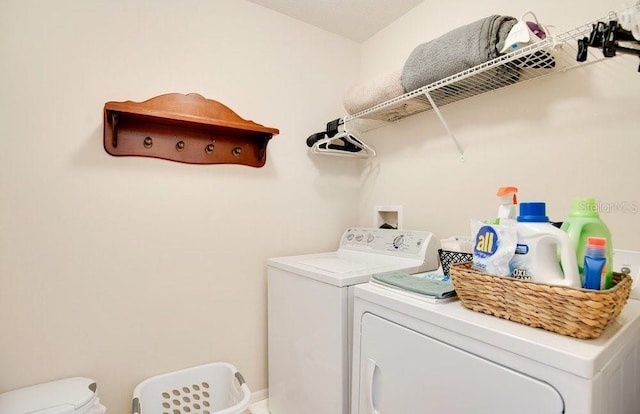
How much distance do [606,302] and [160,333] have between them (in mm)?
1740

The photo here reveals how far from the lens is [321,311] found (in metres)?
→ 1.32

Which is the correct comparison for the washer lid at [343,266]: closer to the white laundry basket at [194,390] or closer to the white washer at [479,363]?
the white washer at [479,363]

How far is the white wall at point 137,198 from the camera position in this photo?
4.38 ft

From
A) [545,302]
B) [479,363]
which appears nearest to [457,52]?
[545,302]

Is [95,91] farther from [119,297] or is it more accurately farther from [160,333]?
[160,333]

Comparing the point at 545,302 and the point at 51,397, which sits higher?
the point at 545,302

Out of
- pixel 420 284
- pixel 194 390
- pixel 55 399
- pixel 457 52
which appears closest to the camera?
pixel 420 284

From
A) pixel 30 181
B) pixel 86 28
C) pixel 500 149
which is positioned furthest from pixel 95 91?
pixel 500 149

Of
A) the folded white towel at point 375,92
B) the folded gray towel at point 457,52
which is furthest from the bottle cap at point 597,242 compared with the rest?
the folded white towel at point 375,92

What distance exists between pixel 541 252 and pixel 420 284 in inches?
14.2

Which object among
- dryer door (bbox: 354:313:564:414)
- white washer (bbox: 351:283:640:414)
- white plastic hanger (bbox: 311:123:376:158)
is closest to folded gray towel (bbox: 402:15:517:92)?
white plastic hanger (bbox: 311:123:376:158)

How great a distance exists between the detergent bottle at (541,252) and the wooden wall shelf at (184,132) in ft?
4.29

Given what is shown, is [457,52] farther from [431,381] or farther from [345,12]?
[431,381]

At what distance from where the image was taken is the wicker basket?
2.15 feet
